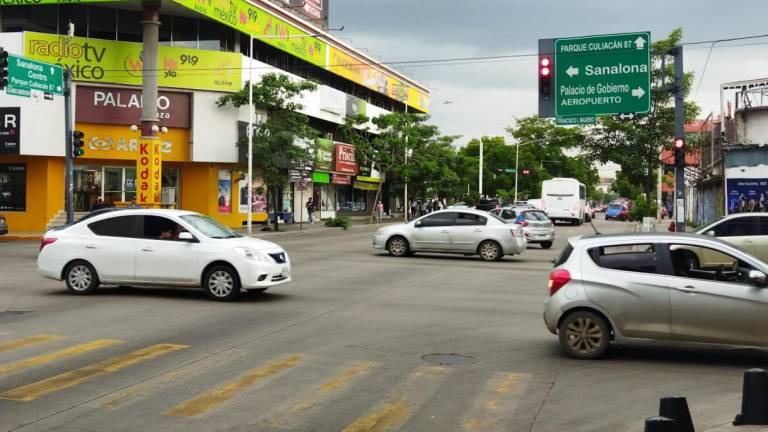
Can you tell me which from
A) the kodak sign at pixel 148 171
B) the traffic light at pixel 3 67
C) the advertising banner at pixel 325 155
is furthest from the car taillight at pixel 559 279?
the advertising banner at pixel 325 155

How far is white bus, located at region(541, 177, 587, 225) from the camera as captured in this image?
52.8 metres

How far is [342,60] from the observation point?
5662cm

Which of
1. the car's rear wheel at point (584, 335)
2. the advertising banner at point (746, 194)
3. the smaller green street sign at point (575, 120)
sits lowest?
the car's rear wheel at point (584, 335)

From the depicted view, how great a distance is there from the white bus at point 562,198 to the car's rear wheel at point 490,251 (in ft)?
102

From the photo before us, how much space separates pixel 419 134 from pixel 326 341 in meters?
48.5

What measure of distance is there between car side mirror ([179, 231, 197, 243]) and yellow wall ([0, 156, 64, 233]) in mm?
25919

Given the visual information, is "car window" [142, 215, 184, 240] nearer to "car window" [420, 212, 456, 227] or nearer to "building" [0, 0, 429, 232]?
"car window" [420, 212, 456, 227]

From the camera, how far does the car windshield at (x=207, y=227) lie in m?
13.7

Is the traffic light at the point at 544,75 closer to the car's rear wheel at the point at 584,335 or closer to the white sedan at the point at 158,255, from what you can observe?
the white sedan at the point at 158,255

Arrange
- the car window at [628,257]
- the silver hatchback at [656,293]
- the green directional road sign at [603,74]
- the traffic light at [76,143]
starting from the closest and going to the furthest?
the silver hatchback at [656,293] → the car window at [628,257] → the green directional road sign at [603,74] → the traffic light at [76,143]

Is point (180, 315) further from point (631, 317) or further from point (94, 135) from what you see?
point (94, 135)

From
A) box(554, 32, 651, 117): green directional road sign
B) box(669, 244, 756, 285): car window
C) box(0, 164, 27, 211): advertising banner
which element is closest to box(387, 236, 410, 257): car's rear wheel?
box(554, 32, 651, 117): green directional road sign

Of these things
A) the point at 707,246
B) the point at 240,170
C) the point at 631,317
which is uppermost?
the point at 240,170

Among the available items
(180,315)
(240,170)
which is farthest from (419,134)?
(180,315)
